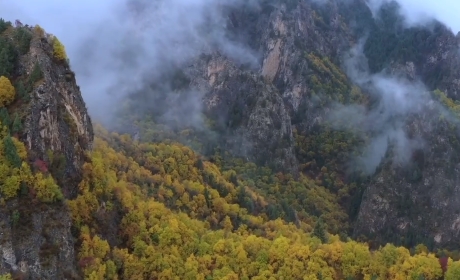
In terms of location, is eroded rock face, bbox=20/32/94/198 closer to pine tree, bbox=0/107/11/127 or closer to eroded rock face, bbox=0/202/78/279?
pine tree, bbox=0/107/11/127

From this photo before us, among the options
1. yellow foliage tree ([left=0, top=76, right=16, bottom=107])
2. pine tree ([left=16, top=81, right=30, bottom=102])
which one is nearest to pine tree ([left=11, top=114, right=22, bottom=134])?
pine tree ([left=16, top=81, right=30, bottom=102])

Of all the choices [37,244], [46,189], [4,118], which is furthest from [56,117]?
[37,244]

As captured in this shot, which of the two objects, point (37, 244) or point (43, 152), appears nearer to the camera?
point (37, 244)

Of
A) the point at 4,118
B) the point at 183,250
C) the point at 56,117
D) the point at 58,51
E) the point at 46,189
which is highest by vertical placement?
the point at 58,51

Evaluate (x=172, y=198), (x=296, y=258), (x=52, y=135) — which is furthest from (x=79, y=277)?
(x=172, y=198)

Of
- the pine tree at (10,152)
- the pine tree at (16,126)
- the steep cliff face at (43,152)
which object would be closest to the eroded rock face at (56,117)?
the steep cliff face at (43,152)

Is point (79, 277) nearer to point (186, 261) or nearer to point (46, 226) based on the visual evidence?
point (46, 226)

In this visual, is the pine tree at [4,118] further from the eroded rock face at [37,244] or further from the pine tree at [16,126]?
the eroded rock face at [37,244]

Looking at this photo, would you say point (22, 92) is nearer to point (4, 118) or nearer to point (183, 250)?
point (4, 118)
